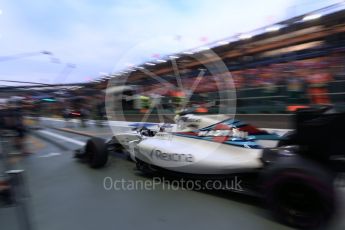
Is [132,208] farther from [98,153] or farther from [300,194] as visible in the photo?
[98,153]

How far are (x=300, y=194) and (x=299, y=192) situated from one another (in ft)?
0.07

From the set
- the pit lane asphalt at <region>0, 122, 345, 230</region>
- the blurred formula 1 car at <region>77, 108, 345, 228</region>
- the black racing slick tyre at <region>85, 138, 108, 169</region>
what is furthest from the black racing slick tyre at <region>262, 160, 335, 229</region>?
the black racing slick tyre at <region>85, 138, 108, 169</region>

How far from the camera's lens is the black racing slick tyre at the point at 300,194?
2.59 m

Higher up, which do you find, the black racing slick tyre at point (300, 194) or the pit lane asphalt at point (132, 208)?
the black racing slick tyre at point (300, 194)

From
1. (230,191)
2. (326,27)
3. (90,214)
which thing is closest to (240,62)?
(326,27)

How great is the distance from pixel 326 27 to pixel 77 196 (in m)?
9.76

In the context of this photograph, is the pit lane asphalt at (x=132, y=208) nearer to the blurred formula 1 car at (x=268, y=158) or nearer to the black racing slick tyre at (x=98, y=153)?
the blurred formula 1 car at (x=268, y=158)

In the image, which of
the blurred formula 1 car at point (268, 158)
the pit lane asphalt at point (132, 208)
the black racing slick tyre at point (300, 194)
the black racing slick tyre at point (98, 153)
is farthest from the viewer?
the black racing slick tyre at point (98, 153)

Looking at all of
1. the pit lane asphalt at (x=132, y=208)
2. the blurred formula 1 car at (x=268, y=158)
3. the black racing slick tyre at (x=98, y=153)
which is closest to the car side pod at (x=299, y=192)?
the blurred formula 1 car at (x=268, y=158)

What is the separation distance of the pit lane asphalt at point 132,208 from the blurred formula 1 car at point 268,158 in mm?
227

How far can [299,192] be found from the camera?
2.83 m

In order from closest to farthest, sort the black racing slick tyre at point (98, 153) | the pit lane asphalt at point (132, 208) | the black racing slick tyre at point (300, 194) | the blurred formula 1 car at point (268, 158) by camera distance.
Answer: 1. the black racing slick tyre at point (300, 194)
2. the blurred formula 1 car at point (268, 158)
3. the pit lane asphalt at point (132, 208)
4. the black racing slick tyre at point (98, 153)

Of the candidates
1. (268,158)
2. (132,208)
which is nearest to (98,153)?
(132,208)

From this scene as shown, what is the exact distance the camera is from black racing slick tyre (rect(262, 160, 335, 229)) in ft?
8.50
